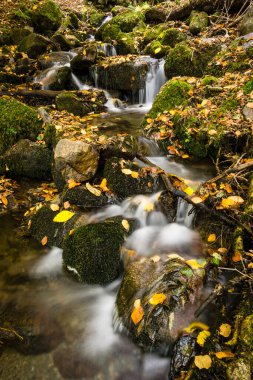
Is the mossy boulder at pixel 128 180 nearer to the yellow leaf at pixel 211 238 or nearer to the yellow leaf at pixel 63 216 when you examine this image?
the yellow leaf at pixel 63 216

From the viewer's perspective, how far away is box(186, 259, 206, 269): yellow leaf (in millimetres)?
3289

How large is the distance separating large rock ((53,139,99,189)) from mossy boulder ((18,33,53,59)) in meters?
9.22

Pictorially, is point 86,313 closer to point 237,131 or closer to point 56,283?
point 56,283

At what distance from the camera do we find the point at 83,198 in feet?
15.3

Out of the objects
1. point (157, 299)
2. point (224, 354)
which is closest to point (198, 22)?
point (157, 299)

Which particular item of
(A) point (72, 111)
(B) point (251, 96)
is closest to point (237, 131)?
(B) point (251, 96)

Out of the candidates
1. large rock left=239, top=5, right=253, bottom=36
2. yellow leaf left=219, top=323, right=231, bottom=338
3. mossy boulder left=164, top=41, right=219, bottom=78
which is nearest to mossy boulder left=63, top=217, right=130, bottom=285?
yellow leaf left=219, top=323, right=231, bottom=338

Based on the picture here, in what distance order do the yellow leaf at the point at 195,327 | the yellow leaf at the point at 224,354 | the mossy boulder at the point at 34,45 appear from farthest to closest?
1. the mossy boulder at the point at 34,45
2. the yellow leaf at the point at 195,327
3. the yellow leaf at the point at 224,354

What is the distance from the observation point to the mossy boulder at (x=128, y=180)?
185 inches

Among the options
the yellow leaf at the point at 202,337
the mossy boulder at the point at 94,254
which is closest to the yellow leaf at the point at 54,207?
the mossy boulder at the point at 94,254

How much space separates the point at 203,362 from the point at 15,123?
5595 mm

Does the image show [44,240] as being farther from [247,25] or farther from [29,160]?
[247,25]

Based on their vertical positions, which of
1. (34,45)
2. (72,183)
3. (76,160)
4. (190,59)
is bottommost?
(72,183)

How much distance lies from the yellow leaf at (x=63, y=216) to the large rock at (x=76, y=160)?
627 mm
